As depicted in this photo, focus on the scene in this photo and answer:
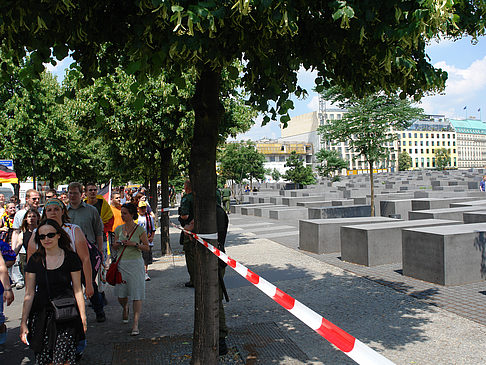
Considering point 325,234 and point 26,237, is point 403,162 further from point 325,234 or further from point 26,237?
point 26,237

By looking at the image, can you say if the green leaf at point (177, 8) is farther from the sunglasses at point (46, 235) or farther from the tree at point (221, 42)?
the sunglasses at point (46, 235)

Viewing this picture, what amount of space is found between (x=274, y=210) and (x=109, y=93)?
1210cm

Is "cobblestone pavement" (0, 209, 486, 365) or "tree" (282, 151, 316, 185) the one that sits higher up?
"tree" (282, 151, 316, 185)

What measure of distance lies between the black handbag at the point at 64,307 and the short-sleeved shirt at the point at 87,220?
2.82 m

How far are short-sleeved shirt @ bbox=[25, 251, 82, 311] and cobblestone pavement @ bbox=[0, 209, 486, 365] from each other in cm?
141

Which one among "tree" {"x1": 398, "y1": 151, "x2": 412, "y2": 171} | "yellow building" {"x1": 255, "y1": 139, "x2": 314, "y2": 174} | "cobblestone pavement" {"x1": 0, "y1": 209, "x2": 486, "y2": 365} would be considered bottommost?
"cobblestone pavement" {"x1": 0, "y1": 209, "x2": 486, "y2": 365}

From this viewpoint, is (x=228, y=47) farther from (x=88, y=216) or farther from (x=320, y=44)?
(x=88, y=216)

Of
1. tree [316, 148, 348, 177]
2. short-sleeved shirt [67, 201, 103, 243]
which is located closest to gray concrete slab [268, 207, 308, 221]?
short-sleeved shirt [67, 201, 103, 243]

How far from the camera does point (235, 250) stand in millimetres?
12203

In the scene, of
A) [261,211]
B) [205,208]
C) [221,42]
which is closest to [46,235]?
[205,208]

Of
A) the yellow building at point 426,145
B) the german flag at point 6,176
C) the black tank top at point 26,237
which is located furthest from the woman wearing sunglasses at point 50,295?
the yellow building at point 426,145

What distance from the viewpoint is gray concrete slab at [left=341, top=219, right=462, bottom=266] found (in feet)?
29.8

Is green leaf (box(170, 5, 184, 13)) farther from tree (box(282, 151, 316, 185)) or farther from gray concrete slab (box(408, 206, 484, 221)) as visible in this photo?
tree (box(282, 151, 316, 185))

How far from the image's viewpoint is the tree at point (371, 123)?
547 inches
